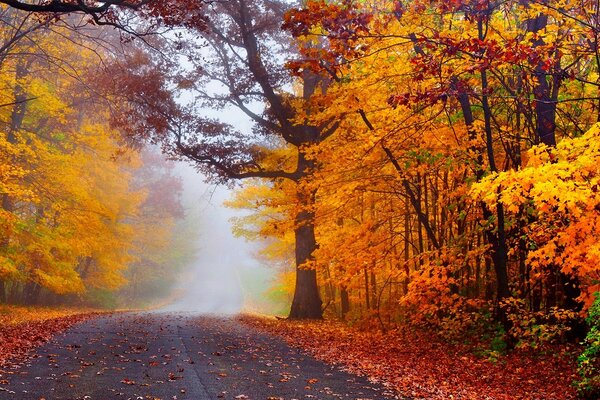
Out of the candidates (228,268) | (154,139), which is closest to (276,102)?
(154,139)

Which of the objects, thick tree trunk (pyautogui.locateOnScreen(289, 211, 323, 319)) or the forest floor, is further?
thick tree trunk (pyautogui.locateOnScreen(289, 211, 323, 319))

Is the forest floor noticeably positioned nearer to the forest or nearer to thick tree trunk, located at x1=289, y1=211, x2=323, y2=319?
the forest

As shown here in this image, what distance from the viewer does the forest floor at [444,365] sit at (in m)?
8.34

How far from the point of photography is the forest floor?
8336 mm

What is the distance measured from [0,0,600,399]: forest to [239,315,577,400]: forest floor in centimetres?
33

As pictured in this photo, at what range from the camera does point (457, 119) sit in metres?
12.1

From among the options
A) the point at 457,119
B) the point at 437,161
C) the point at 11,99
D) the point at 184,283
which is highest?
the point at 11,99

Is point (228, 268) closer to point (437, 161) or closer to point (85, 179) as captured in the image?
point (85, 179)

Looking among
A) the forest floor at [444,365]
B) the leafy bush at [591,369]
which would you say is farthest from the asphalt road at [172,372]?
the leafy bush at [591,369]

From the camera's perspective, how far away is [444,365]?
10.3 m

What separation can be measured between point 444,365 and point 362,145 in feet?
16.9

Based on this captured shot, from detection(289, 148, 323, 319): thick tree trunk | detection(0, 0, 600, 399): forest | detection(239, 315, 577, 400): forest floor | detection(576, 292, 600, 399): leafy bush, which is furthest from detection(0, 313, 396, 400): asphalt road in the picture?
detection(289, 148, 323, 319): thick tree trunk

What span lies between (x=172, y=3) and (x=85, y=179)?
1766 cm

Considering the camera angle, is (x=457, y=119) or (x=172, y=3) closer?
(x=172, y=3)
